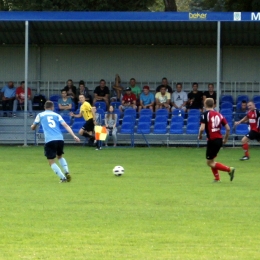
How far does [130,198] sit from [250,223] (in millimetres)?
3037

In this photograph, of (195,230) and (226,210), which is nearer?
(195,230)

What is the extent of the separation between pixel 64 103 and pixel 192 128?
16.2ft

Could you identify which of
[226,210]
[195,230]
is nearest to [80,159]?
[226,210]

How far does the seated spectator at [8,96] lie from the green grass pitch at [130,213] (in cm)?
975

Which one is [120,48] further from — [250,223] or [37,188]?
[250,223]

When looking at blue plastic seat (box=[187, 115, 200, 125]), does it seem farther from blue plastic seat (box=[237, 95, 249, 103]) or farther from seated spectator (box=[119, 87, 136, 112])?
blue plastic seat (box=[237, 95, 249, 103])

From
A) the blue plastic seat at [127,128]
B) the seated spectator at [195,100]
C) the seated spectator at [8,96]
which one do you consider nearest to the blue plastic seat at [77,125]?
the blue plastic seat at [127,128]

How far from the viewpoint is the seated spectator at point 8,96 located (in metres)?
28.5

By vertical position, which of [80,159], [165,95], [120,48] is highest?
[120,48]

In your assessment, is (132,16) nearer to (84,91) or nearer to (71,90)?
(84,91)

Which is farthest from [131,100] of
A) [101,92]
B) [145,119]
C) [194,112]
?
[194,112]

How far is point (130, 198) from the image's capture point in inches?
491

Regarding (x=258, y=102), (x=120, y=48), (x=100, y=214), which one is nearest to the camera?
(x=100, y=214)

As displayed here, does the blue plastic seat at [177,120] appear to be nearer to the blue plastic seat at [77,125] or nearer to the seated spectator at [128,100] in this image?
the seated spectator at [128,100]
